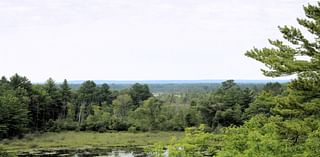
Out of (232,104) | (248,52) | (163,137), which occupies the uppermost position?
(248,52)

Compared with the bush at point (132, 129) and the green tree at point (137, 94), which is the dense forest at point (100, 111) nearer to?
the bush at point (132, 129)

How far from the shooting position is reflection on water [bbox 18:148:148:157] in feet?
171

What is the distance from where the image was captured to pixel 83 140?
6519 cm

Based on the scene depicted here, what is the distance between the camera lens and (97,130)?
76.7 metres

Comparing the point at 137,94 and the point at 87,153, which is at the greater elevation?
the point at 137,94

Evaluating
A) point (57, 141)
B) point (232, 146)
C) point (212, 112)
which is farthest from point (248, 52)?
point (212, 112)

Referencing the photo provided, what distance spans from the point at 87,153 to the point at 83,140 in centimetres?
1136

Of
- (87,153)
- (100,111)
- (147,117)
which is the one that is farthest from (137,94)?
(87,153)

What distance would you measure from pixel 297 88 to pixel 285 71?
0.78 metres

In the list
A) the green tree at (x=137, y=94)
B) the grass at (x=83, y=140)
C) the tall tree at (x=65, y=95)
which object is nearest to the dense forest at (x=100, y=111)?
the tall tree at (x=65, y=95)

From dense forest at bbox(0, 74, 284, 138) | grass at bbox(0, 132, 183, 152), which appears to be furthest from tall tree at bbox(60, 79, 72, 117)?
grass at bbox(0, 132, 183, 152)

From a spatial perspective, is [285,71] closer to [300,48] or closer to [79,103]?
[300,48]

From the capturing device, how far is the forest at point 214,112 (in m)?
16.7

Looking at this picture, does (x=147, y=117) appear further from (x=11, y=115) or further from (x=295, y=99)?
(x=295, y=99)
